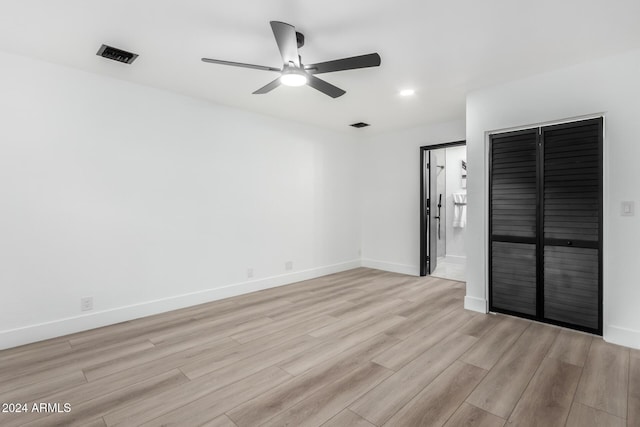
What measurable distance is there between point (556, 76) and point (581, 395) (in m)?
2.80

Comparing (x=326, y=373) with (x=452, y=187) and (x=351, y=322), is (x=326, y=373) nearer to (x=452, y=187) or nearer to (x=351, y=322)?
(x=351, y=322)

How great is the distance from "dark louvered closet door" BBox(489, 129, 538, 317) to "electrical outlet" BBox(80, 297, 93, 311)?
13.9 feet

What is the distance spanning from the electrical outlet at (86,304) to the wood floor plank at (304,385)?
2.18m

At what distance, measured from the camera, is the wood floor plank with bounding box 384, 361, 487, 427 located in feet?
5.70

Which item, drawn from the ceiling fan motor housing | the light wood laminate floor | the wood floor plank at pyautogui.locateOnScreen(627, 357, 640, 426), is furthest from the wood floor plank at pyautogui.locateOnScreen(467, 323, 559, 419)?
the ceiling fan motor housing

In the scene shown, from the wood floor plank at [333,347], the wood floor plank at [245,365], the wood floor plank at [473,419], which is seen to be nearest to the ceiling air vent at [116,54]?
the wood floor plank at [245,365]

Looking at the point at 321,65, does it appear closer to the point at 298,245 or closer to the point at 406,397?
the point at 406,397

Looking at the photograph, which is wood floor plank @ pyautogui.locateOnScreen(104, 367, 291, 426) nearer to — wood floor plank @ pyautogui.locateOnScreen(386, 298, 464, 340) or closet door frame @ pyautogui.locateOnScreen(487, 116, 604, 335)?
wood floor plank @ pyautogui.locateOnScreen(386, 298, 464, 340)

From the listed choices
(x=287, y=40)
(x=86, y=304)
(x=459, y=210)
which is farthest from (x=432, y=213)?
(x=86, y=304)

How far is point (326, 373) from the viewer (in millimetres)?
2229

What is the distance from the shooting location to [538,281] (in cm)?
309

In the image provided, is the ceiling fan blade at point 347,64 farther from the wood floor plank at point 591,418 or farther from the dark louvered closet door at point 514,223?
the wood floor plank at point 591,418

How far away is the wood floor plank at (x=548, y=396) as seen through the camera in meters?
1.74

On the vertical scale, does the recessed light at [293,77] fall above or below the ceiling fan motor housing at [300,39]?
below
